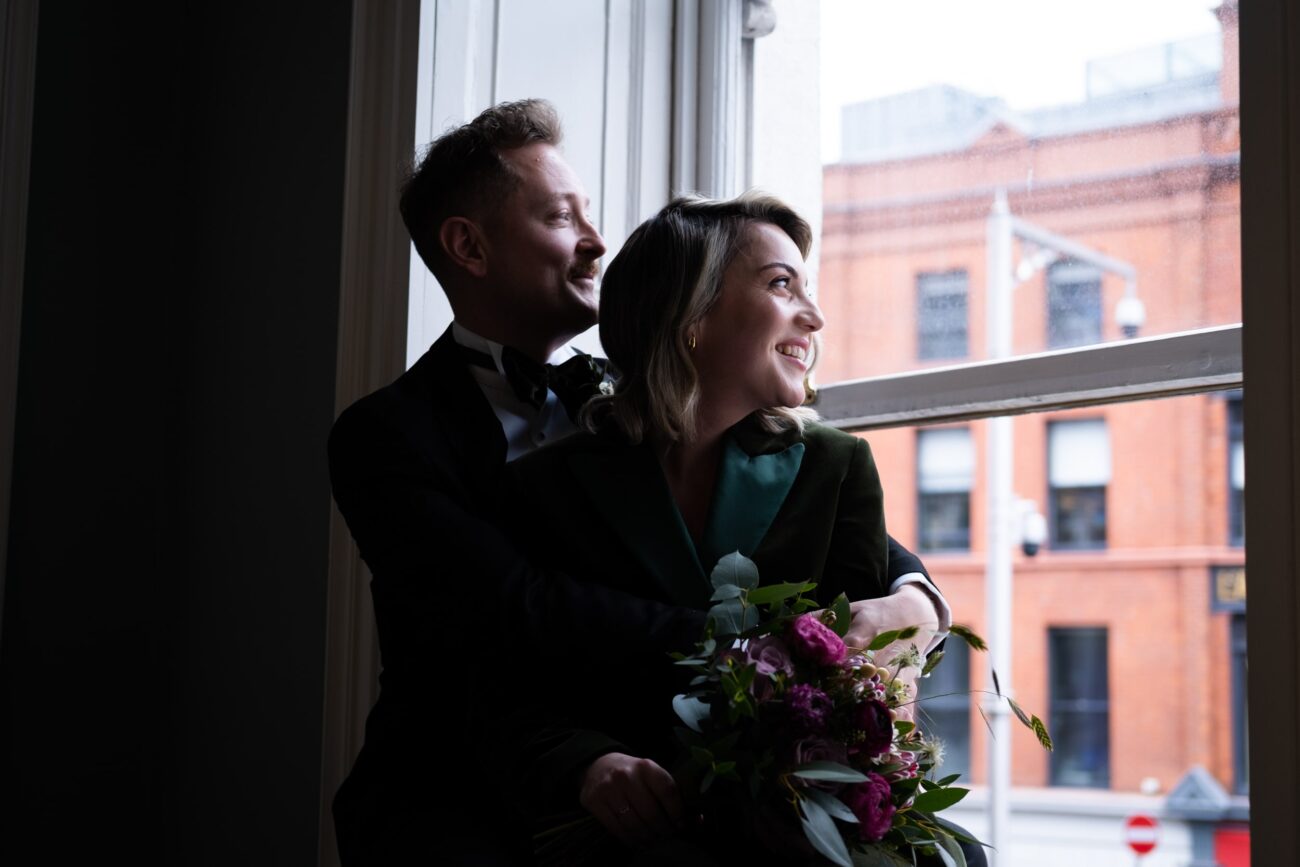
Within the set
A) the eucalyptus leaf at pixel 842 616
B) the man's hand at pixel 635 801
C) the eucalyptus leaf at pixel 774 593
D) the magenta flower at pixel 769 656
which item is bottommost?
the man's hand at pixel 635 801

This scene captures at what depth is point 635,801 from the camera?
126cm

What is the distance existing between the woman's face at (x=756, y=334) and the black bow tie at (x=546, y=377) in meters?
0.24

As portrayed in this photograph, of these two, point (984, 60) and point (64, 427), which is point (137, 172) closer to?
point (64, 427)

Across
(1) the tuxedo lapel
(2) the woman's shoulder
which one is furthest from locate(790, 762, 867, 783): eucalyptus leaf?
(1) the tuxedo lapel

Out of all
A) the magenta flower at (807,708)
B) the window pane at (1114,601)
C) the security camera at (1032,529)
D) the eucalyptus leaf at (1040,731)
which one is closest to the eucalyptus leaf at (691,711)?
the magenta flower at (807,708)

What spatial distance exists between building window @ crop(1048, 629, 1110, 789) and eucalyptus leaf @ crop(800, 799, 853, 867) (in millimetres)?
16830

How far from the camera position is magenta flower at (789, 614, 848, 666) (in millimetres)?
1199

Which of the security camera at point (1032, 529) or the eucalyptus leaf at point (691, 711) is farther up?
the security camera at point (1032, 529)

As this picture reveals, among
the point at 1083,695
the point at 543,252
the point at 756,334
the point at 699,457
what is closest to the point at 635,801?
the point at 699,457

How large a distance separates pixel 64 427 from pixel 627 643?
1541 millimetres

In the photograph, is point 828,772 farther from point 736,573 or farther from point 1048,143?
point 1048,143

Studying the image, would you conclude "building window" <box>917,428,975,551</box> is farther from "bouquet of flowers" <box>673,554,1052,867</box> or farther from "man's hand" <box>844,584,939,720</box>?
"bouquet of flowers" <box>673,554,1052,867</box>

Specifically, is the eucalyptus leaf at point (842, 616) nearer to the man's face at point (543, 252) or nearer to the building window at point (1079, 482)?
the man's face at point (543, 252)

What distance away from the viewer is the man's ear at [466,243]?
191 cm
